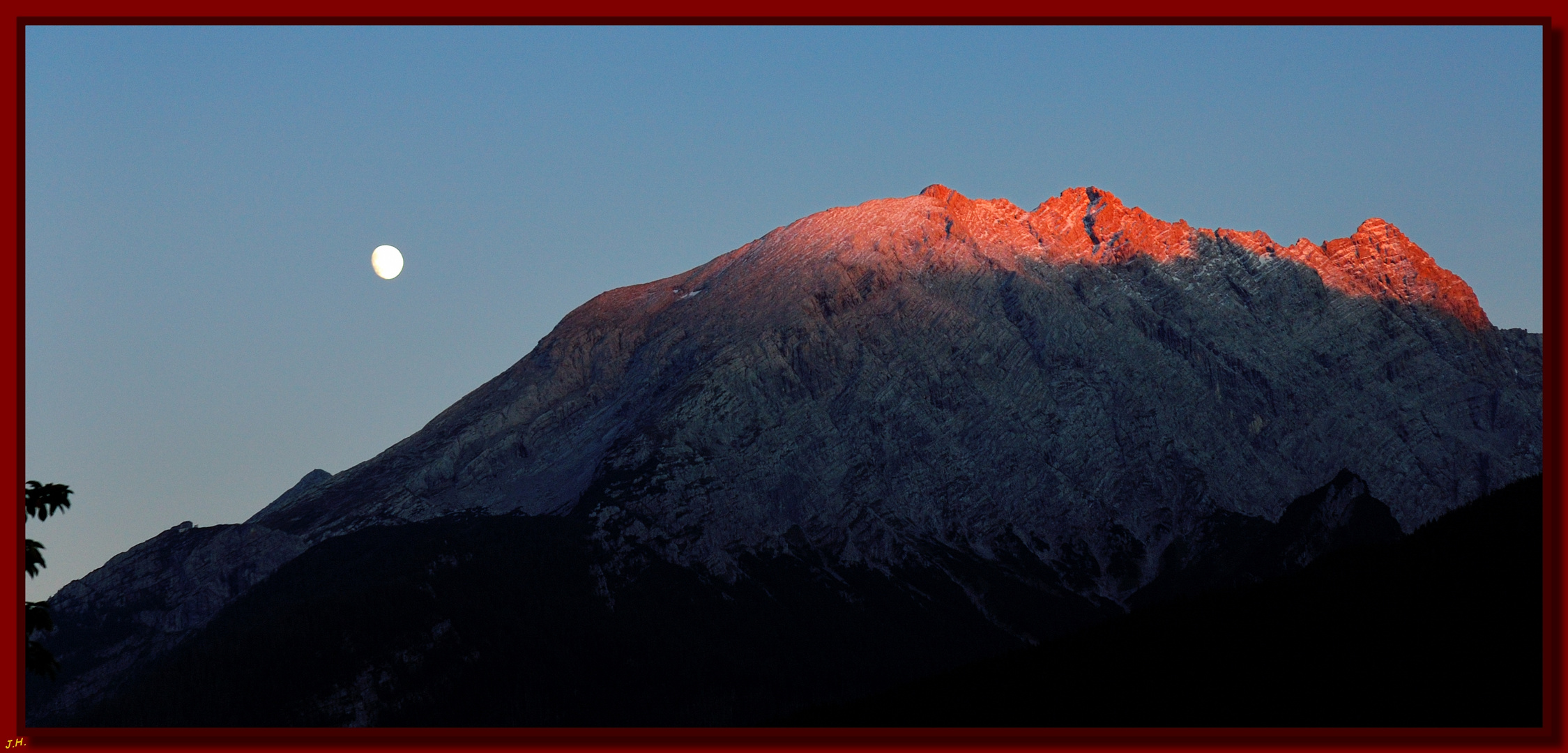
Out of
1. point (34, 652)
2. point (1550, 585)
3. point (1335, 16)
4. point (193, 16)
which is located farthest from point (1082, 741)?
point (193, 16)

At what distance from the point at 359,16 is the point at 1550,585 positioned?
2090 inches

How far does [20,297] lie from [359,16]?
636 inches

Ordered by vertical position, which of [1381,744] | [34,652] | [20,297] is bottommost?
[1381,744]

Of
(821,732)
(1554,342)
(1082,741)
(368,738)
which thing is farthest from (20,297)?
(1554,342)

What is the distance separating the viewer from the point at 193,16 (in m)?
64.0

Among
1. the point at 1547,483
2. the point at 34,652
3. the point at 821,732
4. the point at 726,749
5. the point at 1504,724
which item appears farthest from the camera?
the point at 1504,724

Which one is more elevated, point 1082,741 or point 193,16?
point 193,16

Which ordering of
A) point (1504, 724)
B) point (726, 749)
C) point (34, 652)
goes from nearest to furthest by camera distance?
point (34, 652)
point (726, 749)
point (1504, 724)

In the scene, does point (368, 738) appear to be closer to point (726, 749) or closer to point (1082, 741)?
point (726, 749)

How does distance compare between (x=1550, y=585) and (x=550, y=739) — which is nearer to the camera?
(x=550, y=739)

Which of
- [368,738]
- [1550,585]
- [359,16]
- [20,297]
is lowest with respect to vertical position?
[1550,585]

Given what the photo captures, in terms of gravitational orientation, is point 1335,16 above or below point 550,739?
above

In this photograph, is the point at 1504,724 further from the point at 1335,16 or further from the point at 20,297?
the point at 20,297

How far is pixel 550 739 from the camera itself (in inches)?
2606
